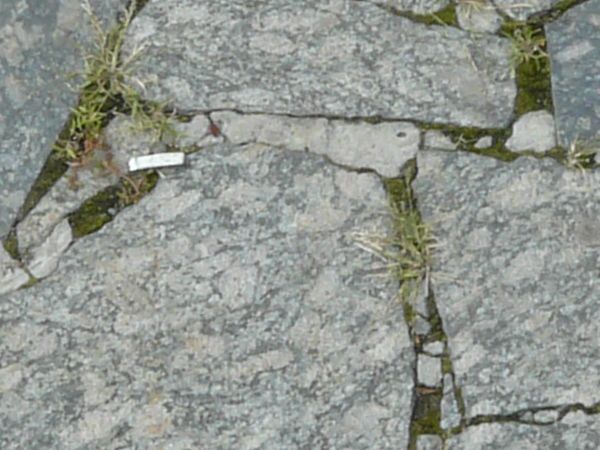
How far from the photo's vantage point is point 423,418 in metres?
2.28

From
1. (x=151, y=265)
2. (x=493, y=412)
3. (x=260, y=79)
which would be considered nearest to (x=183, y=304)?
(x=151, y=265)

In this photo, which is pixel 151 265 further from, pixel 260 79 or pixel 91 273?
pixel 260 79

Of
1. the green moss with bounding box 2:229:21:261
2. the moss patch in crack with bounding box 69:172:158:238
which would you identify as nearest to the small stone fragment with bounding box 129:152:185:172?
the moss patch in crack with bounding box 69:172:158:238

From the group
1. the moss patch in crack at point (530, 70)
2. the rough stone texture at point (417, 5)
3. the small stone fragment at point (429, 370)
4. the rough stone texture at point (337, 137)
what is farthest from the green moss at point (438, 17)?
the small stone fragment at point (429, 370)

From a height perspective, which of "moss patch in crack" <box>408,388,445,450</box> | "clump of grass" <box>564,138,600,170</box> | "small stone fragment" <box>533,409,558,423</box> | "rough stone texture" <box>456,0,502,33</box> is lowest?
"small stone fragment" <box>533,409,558,423</box>

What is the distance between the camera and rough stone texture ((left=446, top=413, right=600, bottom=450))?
226 centimetres

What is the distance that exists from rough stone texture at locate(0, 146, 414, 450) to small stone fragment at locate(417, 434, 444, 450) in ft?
0.10

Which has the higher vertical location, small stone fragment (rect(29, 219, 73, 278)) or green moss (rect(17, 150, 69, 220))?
green moss (rect(17, 150, 69, 220))

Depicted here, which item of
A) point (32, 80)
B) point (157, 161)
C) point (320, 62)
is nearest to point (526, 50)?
point (320, 62)

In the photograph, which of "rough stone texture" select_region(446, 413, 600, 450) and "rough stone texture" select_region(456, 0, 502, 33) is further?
"rough stone texture" select_region(456, 0, 502, 33)

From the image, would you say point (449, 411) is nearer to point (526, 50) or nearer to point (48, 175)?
point (526, 50)

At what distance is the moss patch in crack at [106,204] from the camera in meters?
2.33

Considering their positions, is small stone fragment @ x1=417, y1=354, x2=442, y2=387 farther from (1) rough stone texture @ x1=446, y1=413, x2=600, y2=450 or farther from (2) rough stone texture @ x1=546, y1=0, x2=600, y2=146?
(2) rough stone texture @ x1=546, y1=0, x2=600, y2=146

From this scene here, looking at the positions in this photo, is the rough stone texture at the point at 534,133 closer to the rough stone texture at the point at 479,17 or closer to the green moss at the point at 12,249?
the rough stone texture at the point at 479,17
